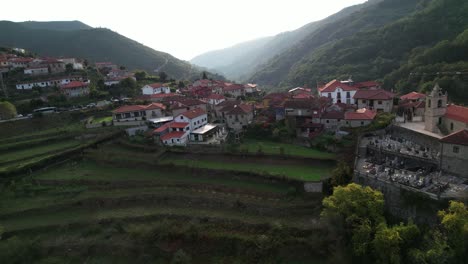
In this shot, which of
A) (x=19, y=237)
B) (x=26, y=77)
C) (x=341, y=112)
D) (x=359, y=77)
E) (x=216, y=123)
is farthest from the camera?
(x=359, y=77)

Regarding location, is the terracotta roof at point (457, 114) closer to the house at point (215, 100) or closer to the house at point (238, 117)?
the house at point (238, 117)

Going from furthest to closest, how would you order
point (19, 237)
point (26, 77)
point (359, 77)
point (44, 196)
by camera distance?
point (359, 77) → point (26, 77) → point (44, 196) → point (19, 237)

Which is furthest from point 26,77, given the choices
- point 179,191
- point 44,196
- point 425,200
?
point 425,200

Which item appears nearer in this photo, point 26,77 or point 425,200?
point 425,200

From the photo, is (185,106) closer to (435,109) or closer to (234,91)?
(234,91)

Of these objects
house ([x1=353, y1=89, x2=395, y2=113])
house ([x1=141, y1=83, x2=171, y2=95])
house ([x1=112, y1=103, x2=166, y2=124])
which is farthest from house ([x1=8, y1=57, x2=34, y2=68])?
house ([x1=353, y1=89, x2=395, y2=113])

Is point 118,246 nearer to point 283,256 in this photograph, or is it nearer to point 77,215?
point 77,215

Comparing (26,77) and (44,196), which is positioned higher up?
(26,77)

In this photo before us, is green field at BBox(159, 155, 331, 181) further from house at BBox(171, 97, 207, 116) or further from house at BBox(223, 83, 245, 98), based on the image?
house at BBox(223, 83, 245, 98)

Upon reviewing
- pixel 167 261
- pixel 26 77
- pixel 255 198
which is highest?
pixel 26 77
